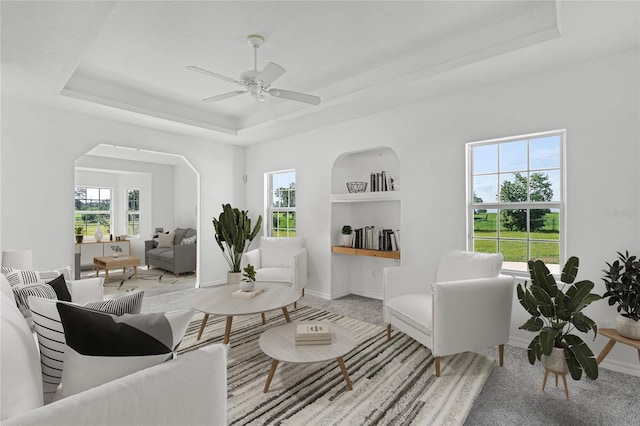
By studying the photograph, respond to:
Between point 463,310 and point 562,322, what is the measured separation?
1.93 ft

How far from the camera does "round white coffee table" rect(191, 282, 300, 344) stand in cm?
266

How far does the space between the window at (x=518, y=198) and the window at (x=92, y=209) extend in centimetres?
807

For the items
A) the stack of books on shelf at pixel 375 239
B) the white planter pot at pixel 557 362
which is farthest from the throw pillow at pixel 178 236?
the white planter pot at pixel 557 362

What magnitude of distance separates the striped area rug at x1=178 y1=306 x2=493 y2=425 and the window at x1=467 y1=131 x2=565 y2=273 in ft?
3.75

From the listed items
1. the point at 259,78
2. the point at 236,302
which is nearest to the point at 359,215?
the point at 236,302

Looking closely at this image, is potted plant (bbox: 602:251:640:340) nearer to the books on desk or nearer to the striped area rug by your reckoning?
the striped area rug

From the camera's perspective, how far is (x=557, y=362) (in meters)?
2.10

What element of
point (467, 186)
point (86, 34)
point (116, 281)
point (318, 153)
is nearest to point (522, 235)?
point (467, 186)

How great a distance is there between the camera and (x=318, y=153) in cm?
471

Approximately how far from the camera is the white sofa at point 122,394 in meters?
0.91

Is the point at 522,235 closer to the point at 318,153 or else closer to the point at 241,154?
the point at 318,153

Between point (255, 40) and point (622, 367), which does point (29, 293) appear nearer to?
point (255, 40)

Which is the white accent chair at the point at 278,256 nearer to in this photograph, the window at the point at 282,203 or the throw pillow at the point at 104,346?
the window at the point at 282,203

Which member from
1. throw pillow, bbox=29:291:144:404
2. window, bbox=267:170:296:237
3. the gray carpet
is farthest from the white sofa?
window, bbox=267:170:296:237
